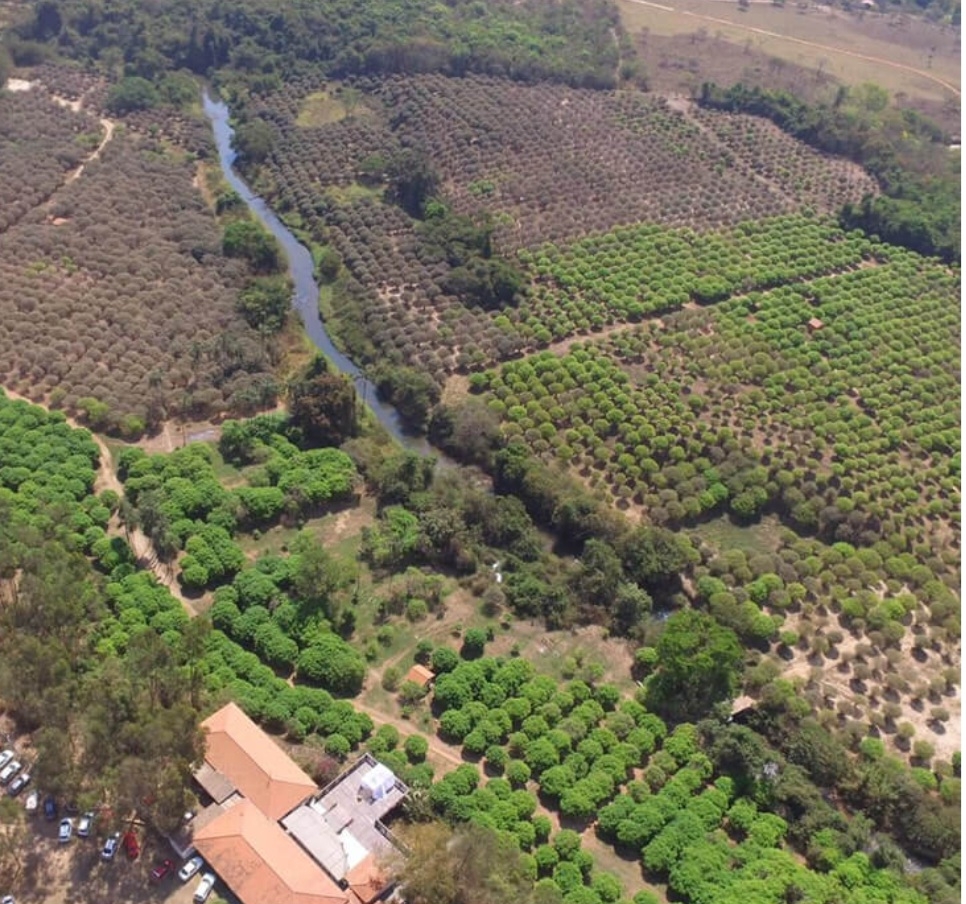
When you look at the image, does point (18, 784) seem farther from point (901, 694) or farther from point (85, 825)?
point (901, 694)

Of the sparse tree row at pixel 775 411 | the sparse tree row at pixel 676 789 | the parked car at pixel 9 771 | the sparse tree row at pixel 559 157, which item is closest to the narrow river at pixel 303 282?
the sparse tree row at pixel 559 157

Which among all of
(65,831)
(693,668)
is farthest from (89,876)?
(693,668)

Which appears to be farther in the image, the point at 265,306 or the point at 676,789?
the point at 265,306

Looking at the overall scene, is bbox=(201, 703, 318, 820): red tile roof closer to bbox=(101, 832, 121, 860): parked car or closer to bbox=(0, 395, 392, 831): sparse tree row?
bbox=(0, 395, 392, 831): sparse tree row

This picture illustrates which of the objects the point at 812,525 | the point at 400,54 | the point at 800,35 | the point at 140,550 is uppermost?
the point at 800,35

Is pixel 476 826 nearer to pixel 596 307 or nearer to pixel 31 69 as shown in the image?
pixel 596 307

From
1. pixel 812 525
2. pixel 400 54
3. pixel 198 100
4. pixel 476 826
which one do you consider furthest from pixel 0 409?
pixel 400 54
